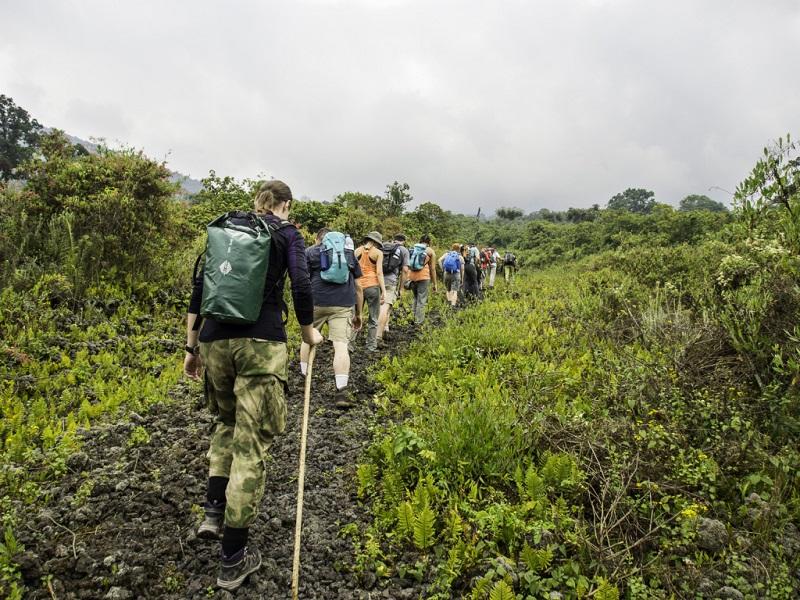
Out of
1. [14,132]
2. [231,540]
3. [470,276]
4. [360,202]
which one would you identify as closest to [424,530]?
[231,540]

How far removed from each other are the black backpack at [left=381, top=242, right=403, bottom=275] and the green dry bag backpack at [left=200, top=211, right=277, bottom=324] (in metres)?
5.79

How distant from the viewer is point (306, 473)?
13.0 feet

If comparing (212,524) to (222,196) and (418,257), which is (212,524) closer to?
(418,257)

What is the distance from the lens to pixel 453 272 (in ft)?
38.7

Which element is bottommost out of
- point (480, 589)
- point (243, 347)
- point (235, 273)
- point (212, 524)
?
point (480, 589)

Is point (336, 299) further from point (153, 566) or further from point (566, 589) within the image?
point (566, 589)

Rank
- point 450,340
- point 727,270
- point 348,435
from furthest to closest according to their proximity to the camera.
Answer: point 450,340 < point 727,270 < point 348,435

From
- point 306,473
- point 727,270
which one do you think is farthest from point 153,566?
point 727,270

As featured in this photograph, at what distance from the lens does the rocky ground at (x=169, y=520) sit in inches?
105

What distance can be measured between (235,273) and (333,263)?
2.99 meters

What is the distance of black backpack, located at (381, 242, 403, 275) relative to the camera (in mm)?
8492

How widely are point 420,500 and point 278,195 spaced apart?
2.52 meters

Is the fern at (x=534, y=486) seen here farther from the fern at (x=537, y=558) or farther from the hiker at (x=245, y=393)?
the hiker at (x=245, y=393)

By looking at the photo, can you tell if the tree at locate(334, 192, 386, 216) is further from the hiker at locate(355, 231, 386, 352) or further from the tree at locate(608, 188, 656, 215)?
the tree at locate(608, 188, 656, 215)
